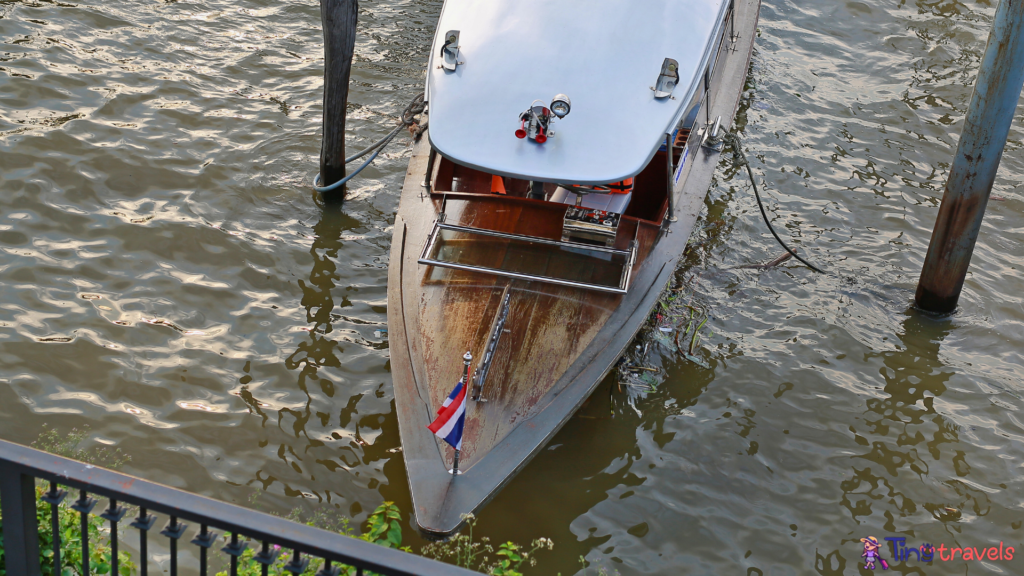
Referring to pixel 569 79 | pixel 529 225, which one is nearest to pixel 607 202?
pixel 529 225

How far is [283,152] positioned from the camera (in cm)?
686

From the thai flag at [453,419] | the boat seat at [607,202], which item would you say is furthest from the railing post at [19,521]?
the boat seat at [607,202]

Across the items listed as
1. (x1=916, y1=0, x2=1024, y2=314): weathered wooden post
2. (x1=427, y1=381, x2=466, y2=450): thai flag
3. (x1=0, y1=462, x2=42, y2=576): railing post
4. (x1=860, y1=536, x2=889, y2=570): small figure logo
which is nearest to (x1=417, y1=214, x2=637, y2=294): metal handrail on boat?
(x1=427, y1=381, x2=466, y2=450): thai flag

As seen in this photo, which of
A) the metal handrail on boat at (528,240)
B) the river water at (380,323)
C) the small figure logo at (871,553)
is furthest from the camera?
the metal handrail on boat at (528,240)

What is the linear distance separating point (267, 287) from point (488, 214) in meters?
1.85

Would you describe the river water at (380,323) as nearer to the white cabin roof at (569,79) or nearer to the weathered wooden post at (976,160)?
the weathered wooden post at (976,160)

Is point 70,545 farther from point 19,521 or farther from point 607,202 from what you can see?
point 607,202

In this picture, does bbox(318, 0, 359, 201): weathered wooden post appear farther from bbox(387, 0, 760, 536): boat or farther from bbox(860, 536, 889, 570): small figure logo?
bbox(860, 536, 889, 570): small figure logo

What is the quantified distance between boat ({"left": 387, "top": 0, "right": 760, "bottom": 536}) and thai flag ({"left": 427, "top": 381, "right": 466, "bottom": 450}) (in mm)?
171

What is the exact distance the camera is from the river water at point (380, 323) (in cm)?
432

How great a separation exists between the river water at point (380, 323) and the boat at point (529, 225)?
60 cm

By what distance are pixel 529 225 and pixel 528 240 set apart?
0.61ft

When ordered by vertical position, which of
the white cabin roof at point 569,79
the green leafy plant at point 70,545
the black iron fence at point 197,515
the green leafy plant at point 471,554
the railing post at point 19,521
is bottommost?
the green leafy plant at point 471,554

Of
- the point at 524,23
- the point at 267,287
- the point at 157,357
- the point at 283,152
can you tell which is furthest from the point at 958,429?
the point at 283,152
